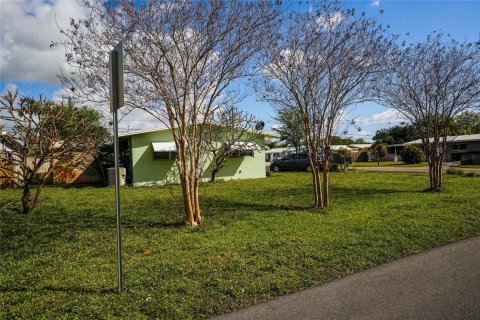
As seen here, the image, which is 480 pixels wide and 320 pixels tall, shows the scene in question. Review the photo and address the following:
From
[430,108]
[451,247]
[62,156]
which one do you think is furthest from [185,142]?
[430,108]

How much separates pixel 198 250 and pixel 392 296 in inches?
108

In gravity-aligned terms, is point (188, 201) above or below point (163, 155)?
below

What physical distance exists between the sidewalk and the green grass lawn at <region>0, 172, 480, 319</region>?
8.9 inches

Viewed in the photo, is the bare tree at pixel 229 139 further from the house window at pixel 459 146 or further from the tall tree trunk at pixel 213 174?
the house window at pixel 459 146

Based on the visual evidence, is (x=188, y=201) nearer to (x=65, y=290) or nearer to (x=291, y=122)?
(x=65, y=290)

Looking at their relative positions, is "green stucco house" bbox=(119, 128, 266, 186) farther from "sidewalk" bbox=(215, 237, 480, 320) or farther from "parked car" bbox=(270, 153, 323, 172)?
"sidewalk" bbox=(215, 237, 480, 320)

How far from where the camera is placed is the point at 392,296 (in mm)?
3703

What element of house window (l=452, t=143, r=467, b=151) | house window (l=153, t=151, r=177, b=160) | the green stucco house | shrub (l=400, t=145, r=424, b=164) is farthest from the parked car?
house window (l=452, t=143, r=467, b=151)

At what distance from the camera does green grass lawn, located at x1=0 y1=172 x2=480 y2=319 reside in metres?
3.67

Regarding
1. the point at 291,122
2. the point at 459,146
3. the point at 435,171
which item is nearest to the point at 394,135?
the point at 459,146

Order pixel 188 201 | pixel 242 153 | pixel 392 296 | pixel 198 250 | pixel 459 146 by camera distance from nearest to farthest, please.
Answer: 1. pixel 392 296
2. pixel 198 250
3. pixel 188 201
4. pixel 242 153
5. pixel 459 146

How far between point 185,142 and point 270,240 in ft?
8.59

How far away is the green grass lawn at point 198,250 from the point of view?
12.0 ft

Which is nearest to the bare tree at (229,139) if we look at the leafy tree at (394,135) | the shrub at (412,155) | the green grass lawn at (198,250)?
the green grass lawn at (198,250)
